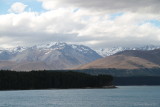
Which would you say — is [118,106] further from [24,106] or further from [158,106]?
[24,106]

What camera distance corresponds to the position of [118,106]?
137 m

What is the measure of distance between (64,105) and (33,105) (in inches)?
437

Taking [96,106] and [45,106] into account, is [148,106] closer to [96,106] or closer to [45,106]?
[96,106]

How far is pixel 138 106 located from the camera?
13600 centimetres

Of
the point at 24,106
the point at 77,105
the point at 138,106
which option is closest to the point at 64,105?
the point at 77,105

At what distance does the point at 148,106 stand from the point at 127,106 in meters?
7.50

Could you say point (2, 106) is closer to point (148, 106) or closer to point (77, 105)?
point (77, 105)

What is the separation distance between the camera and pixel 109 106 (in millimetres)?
135750

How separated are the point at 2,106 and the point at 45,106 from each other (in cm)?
1476

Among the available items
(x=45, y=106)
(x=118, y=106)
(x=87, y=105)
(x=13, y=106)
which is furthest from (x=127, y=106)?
(x=13, y=106)

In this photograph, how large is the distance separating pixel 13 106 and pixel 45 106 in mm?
11058

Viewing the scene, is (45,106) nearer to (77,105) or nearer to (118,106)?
(77,105)

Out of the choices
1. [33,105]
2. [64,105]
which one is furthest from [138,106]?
[33,105]

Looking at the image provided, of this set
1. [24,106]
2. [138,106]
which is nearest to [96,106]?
[138,106]
